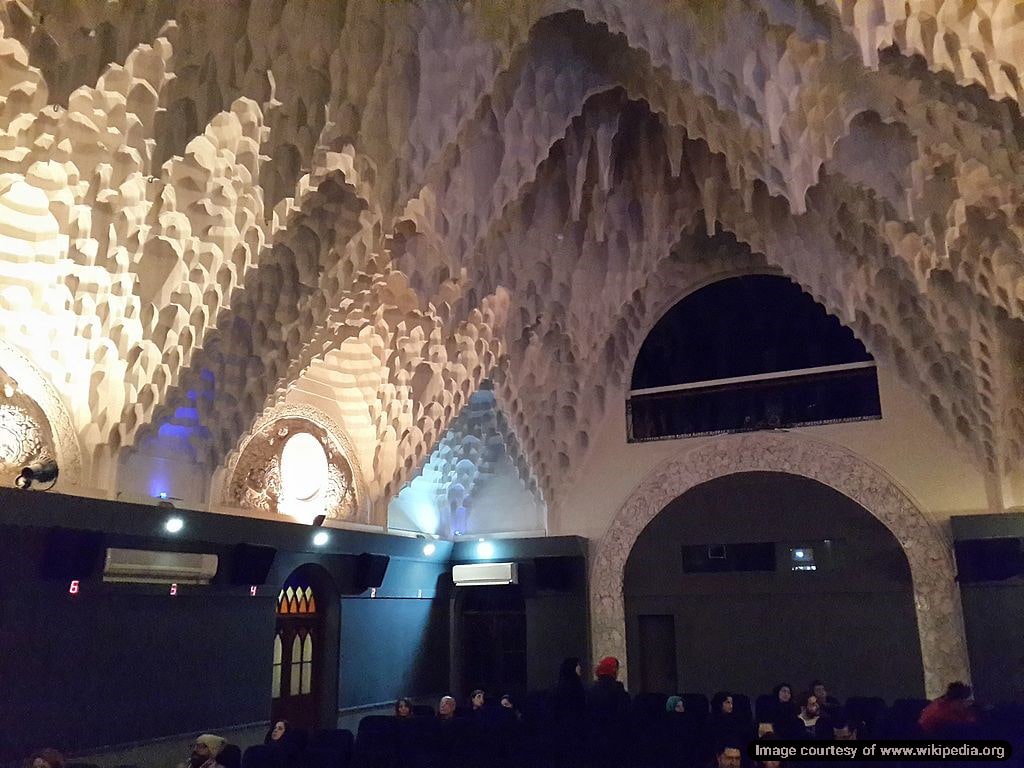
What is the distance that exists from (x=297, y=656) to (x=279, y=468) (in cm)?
239

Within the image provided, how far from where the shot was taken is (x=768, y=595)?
11.2 meters

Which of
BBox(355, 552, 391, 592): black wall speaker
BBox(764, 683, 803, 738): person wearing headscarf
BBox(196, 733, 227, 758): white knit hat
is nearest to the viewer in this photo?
BBox(196, 733, 227, 758): white knit hat

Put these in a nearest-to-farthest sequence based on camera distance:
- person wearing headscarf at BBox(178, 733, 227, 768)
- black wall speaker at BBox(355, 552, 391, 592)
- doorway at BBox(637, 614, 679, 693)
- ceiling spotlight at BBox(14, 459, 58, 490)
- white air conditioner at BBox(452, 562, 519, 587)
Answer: person wearing headscarf at BBox(178, 733, 227, 768) < ceiling spotlight at BBox(14, 459, 58, 490) < black wall speaker at BBox(355, 552, 391, 592) < doorway at BBox(637, 614, 679, 693) < white air conditioner at BBox(452, 562, 519, 587)

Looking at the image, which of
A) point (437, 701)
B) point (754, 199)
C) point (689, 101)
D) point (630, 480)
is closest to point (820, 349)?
point (754, 199)

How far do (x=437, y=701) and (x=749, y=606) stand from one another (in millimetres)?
4809

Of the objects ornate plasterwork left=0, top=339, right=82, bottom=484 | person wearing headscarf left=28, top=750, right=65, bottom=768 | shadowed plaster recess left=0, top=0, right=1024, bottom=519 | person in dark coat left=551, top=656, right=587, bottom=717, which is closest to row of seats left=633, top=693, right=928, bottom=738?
person in dark coat left=551, top=656, right=587, bottom=717

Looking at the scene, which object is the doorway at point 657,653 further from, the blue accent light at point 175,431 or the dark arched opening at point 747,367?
the blue accent light at point 175,431

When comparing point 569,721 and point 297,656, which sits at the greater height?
point 297,656

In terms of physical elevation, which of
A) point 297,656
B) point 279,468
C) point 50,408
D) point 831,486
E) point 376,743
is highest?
point 50,408

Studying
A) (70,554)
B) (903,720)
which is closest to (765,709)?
(903,720)

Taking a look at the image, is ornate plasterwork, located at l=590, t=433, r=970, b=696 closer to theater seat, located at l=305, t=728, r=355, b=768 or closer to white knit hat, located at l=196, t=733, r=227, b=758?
theater seat, located at l=305, t=728, r=355, b=768

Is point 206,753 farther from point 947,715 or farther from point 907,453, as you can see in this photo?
point 907,453

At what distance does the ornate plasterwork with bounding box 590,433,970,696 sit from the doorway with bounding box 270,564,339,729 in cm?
381

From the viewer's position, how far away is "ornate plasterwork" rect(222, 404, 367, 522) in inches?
392
